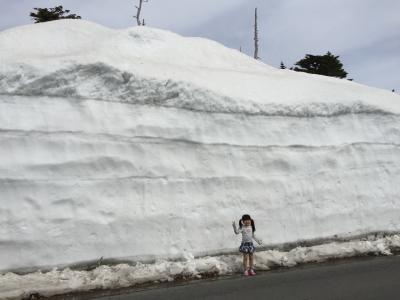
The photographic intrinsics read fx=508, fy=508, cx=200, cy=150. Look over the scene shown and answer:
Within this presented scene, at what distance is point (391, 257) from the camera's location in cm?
1109

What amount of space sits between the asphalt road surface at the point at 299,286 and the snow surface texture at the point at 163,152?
1464 millimetres

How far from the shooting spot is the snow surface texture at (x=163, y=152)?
9.02m

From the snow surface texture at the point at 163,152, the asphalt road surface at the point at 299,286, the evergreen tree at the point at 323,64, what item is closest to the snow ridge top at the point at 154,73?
the snow surface texture at the point at 163,152

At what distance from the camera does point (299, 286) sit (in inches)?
316

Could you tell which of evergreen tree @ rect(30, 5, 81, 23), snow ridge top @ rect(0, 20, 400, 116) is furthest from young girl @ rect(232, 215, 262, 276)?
evergreen tree @ rect(30, 5, 81, 23)

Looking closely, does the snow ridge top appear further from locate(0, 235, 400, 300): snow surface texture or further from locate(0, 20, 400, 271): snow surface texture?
locate(0, 235, 400, 300): snow surface texture

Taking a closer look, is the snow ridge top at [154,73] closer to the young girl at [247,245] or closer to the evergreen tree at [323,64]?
the young girl at [247,245]

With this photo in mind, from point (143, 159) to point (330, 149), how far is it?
5.07 metres

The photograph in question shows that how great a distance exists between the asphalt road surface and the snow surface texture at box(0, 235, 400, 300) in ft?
1.48

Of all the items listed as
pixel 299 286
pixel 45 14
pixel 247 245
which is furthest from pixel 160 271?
pixel 45 14

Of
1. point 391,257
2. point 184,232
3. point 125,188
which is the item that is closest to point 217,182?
point 184,232

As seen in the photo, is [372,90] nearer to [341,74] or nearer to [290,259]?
[290,259]

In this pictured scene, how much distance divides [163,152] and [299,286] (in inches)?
154

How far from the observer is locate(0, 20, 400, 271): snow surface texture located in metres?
9.02
